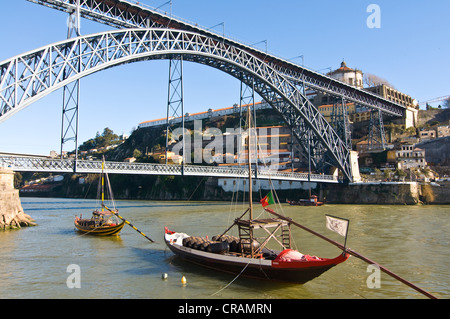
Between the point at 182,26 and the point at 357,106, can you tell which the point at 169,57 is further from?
the point at 357,106

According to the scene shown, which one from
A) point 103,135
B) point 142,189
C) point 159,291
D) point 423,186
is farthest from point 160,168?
point 103,135

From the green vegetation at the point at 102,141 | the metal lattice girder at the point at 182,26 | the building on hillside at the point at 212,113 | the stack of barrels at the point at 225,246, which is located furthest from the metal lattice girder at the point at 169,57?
the green vegetation at the point at 102,141

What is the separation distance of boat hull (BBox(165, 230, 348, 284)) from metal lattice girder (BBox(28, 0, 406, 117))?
1074 inches

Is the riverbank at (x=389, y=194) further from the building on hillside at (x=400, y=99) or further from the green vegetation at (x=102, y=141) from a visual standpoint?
the green vegetation at (x=102, y=141)

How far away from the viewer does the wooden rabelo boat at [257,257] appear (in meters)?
13.2

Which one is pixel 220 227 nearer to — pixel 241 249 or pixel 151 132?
pixel 241 249

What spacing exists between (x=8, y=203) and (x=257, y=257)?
22672 mm

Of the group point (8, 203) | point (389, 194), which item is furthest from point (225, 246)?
point (389, 194)

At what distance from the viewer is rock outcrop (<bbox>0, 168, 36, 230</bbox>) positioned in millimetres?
27045

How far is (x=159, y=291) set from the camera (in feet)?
43.8

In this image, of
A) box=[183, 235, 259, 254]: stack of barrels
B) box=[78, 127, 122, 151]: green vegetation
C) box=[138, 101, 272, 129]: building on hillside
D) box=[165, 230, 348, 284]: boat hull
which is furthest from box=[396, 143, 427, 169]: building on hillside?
box=[78, 127, 122, 151]: green vegetation

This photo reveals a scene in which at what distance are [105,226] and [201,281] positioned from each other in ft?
47.3

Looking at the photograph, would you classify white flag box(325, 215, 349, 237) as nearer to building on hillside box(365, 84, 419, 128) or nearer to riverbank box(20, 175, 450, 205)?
riverbank box(20, 175, 450, 205)

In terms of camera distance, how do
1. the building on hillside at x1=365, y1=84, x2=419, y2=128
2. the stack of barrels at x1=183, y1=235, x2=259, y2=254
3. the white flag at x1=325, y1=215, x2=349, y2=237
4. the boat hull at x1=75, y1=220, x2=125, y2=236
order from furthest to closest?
1. the building on hillside at x1=365, y1=84, x2=419, y2=128
2. the boat hull at x1=75, y1=220, x2=125, y2=236
3. the stack of barrels at x1=183, y1=235, x2=259, y2=254
4. the white flag at x1=325, y1=215, x2=349, y2=237
